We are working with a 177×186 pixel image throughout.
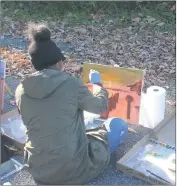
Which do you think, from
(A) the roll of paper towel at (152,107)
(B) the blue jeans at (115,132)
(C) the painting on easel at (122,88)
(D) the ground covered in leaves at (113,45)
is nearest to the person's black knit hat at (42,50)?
(B) the blue jeans at (115,132)

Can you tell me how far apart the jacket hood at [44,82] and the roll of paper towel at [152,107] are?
0.93m

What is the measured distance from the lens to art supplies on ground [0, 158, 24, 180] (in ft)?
8.72

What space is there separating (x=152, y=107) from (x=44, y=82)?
41.4 inches

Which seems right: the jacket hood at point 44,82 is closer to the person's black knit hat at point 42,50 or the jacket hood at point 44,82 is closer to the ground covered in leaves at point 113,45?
the person's black knit hat at point 42,50

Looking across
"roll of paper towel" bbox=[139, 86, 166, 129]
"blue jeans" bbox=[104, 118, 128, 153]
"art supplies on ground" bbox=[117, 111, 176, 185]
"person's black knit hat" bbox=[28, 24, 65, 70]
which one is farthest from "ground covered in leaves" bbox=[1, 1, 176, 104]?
"person's black knit hat" bbox=[28, 24, 65, 70]

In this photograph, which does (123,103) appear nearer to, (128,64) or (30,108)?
(30,108)

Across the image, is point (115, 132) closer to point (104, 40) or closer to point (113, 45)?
point (113, 45)

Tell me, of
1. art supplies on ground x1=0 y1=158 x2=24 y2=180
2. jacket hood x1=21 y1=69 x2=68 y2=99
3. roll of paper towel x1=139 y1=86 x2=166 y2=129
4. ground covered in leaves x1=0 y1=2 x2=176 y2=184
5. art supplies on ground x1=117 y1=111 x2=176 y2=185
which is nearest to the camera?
jacket hood x1=21 y1=69 x2=68 y2=99

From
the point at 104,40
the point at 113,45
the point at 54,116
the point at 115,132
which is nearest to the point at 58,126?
the point at 54,116

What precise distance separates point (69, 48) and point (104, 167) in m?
2.42

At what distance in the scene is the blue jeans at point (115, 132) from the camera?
8.99ft

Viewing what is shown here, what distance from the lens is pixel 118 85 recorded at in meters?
3.08

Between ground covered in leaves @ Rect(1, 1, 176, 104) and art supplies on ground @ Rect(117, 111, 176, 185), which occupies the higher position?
ground covered in leaves @ Rect(1, 1, 176, 104)

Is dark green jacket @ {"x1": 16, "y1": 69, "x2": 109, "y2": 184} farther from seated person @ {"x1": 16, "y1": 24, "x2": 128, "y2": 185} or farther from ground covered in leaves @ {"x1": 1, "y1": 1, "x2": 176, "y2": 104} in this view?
ground covered in leaves @ {"x1": 1, "y1": 1, "x2": 176, "y2": 104}
